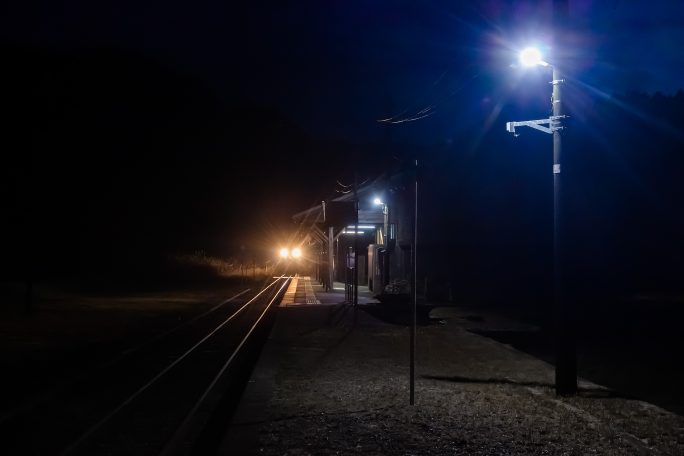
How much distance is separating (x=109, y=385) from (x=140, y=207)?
71.3m

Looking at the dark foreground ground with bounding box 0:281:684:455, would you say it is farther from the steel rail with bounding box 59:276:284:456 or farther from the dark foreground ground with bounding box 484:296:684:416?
the steel rail with bounding box 59:276:284:456

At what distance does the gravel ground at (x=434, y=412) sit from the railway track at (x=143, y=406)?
0.52 m

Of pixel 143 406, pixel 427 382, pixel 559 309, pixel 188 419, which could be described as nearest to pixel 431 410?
pixel 427 382

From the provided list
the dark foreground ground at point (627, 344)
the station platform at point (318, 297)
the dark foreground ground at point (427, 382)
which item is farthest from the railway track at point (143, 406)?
the station platform at point (318, 297)

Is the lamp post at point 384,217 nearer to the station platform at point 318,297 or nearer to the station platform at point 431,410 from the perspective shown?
the station platform at point 318,297

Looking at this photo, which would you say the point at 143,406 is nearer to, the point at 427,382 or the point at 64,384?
the point at 64,384

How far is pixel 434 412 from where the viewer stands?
815 cm

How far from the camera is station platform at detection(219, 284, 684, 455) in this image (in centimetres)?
668

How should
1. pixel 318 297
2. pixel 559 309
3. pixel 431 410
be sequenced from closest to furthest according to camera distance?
pixel 431 410 → pixel 559 309 → pixel 318 297

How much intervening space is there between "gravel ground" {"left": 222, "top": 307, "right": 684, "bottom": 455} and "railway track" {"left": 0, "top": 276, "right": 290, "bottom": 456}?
52cm

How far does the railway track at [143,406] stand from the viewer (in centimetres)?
694

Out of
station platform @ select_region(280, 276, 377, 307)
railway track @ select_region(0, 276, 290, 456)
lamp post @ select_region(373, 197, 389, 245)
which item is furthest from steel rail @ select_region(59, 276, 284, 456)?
lamp post @ select_region(373, 197, 389, 245)

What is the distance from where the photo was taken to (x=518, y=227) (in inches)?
1267

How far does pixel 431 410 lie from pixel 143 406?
3.98 metres
